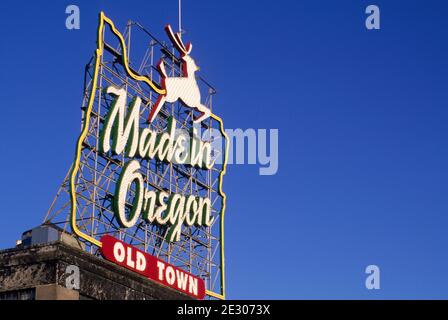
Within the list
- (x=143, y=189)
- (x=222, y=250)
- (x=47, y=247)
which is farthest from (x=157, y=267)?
(x=222, y=250)

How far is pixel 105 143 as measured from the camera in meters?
33.1

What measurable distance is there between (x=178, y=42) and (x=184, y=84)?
78.9 inches

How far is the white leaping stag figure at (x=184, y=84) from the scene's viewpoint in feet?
129

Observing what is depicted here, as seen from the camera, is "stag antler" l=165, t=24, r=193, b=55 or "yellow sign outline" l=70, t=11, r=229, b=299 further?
"stag antler" l=165, t=24, r=193, b=55

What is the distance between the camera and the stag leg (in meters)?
37.2

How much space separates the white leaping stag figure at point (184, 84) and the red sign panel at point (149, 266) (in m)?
8.41

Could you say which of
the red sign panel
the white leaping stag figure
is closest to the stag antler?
the white leaping stag figure

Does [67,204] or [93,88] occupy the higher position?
[93,88]

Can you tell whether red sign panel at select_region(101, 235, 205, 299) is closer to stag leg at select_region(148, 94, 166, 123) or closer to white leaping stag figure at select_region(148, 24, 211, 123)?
stag leg at select_region(148, 94, 166, 123)

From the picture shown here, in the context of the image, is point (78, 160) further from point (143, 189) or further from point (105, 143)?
point (143, 189)

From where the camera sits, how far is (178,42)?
41625 millimetres

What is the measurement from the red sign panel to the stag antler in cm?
1170

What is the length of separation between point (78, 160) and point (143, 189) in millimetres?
4437
